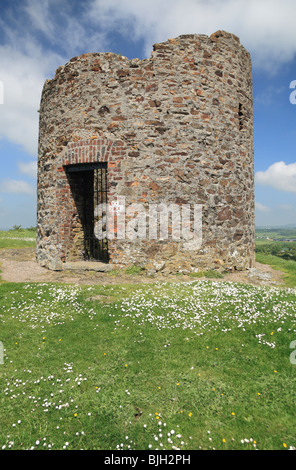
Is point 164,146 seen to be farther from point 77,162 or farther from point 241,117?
point 241,117

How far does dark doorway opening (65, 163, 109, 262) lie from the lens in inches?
413

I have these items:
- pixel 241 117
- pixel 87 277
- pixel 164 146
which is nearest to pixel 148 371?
pixel 87 277

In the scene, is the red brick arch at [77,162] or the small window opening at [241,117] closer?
the red brick arch at [77,162]

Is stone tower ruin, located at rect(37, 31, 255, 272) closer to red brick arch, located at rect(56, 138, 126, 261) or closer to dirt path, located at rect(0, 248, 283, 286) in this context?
red brick arch, located at rect(56, 138, 126, 261)

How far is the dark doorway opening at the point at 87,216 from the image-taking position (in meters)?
10.5

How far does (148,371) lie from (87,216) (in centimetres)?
828

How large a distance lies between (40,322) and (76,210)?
5512 mm

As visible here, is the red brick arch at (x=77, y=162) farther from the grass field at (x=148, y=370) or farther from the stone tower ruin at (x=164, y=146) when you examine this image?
the grass field at (x=148, y=370)

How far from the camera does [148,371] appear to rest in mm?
4324

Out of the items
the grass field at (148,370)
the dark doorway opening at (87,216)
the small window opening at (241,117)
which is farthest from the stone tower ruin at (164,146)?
the grass field at (148,370)

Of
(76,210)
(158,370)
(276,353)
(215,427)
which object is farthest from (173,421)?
(76,210)

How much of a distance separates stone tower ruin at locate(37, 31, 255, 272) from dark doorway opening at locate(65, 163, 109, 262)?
1.96 feet

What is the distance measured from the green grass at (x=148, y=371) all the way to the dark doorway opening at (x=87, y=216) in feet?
13.4

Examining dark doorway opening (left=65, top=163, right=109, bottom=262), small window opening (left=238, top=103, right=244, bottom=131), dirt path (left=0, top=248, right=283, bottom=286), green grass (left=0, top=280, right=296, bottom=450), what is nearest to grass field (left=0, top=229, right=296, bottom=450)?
green grass (left=0, top=280, right=296, bottom=450)
